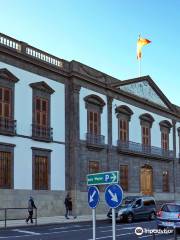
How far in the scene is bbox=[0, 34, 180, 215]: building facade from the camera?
32.6 metres

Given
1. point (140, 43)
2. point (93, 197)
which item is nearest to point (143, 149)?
point (140, 43)

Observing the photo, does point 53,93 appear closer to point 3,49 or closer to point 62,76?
point 62,76

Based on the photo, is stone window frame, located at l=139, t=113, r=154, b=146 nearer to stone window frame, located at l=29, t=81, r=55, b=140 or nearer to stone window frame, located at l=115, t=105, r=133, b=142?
stone window frame, located at l=115, t=105, r=133, b=142

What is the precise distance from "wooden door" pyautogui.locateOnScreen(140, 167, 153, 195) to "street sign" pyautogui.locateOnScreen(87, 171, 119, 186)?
32917 mm

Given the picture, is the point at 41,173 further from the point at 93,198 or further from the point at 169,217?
the point at 93,198

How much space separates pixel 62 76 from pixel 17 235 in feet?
58.5

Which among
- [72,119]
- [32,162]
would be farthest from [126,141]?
[32,162]

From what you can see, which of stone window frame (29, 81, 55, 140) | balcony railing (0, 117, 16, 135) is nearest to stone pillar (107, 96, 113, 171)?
stone window frame (29, 81, 55, 140)

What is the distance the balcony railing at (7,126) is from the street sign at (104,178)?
60.6 feet

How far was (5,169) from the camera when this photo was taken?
31.8 meters

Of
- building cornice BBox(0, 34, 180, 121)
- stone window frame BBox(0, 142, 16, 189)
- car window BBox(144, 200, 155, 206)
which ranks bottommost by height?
car window BBox(144, 200, 155, 206)

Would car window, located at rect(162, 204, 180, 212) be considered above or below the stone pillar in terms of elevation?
below

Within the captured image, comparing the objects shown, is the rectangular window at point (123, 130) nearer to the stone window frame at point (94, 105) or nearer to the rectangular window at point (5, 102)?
the stone window frame at point (94, 105)

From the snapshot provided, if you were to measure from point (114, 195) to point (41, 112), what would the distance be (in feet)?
76.5
